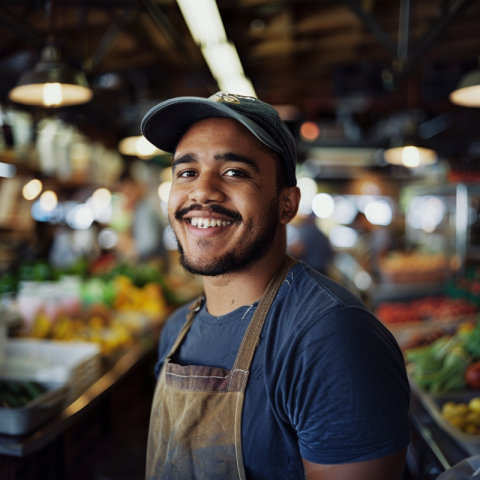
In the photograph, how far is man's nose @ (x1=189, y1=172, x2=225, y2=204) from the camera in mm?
1372

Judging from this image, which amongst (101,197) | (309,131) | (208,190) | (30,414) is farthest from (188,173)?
(309,131)

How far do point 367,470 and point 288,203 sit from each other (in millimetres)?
861

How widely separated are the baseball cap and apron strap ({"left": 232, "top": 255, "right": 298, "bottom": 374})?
→ 369 mm

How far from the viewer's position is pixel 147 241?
6.11m

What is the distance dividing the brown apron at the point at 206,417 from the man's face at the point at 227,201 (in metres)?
0.16

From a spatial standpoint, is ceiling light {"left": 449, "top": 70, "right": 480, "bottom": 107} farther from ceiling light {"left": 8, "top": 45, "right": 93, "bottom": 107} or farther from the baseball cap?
ceiling light {"left": 8, "top": 45, "right": 93, "bottom": 107}

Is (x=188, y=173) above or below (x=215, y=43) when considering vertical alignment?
below

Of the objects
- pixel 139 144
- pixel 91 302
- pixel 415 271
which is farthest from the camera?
pixel 415 271

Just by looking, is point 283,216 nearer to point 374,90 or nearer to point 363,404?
point 363,404

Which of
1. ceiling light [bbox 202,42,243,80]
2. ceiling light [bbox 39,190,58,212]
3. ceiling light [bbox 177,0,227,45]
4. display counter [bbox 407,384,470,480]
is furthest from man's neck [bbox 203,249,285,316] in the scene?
ceiling light [bbox 39,190,58,212]

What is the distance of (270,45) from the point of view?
608 cm

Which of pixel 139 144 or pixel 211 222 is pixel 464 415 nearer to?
pixel 211 222

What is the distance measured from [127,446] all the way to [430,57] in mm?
6536

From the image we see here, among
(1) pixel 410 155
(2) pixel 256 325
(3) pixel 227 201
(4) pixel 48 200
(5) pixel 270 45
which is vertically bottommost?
(2) pixel 256 325
